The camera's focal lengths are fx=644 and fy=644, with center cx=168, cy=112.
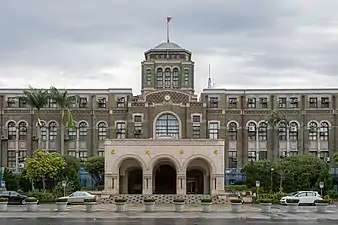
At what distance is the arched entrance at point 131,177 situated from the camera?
67.6 metres

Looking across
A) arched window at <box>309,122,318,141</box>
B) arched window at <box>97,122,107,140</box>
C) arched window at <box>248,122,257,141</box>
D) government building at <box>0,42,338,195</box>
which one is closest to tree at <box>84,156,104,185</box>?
government building at <box>0,42,338,195</box>

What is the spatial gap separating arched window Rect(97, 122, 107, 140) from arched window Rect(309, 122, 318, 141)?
25.7 meters

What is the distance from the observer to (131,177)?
70625mm

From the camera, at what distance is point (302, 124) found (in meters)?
80.4

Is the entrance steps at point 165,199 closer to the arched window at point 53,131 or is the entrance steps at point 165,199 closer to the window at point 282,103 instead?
the arched window at point 53,131

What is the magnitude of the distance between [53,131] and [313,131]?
3263cm

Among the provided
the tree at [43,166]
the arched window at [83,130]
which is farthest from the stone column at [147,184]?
the arched window at [83,130]

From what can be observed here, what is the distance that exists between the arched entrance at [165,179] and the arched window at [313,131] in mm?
19700

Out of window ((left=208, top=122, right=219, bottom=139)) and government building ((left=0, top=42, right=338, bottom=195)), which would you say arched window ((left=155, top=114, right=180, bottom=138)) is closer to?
government building ((left=0, top=42, right=338, bottom=195))

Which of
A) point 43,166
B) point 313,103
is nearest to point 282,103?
point 313,103

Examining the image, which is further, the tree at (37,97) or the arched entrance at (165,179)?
the tree at (37,97)

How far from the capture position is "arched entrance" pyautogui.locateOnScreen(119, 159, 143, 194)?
67562 millimetres

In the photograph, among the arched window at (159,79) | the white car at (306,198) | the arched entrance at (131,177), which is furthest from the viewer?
the arched window at (159,79)

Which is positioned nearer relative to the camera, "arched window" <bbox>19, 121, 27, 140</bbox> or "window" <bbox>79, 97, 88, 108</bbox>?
"arched window" <bbox>19, 121, 27, 140</bbox>
